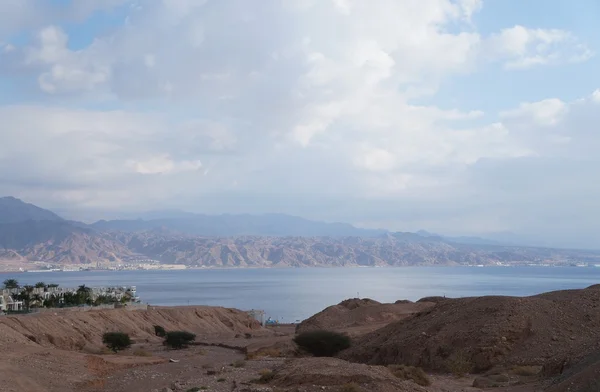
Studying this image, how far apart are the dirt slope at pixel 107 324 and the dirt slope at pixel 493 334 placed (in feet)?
65.3

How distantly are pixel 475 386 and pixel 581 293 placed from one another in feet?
48.8

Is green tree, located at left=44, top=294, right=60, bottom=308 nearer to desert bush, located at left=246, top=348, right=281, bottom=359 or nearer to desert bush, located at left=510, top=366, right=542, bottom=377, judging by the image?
desert bush, located at left=246, top=348, right=281, bottom=359

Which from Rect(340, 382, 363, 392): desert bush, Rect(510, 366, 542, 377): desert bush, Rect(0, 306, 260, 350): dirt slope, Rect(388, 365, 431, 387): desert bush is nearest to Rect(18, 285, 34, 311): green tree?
Rect(0, 306, 260, 350): dirt slope

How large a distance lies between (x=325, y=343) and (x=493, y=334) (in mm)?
11208

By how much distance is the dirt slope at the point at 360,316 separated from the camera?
197 feet

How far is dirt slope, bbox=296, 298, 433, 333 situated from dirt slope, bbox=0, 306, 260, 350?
11.6 meters

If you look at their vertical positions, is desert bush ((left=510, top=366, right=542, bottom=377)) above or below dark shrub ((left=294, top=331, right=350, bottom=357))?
above

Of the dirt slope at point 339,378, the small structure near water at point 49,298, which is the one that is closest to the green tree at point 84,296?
the small structure near water at point 49,298

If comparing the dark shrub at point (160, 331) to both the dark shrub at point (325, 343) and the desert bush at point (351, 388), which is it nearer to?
the dark shrub at point (325, 343)

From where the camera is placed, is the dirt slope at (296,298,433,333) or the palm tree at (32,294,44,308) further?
the palm tree at (32,294,44,308)

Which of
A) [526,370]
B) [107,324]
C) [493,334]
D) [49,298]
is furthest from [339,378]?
[49,298]

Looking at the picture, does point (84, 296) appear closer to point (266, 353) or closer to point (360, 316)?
point (360, 316)

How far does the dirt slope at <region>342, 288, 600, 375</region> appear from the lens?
97.3ft

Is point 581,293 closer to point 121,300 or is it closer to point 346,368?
point 346,368
